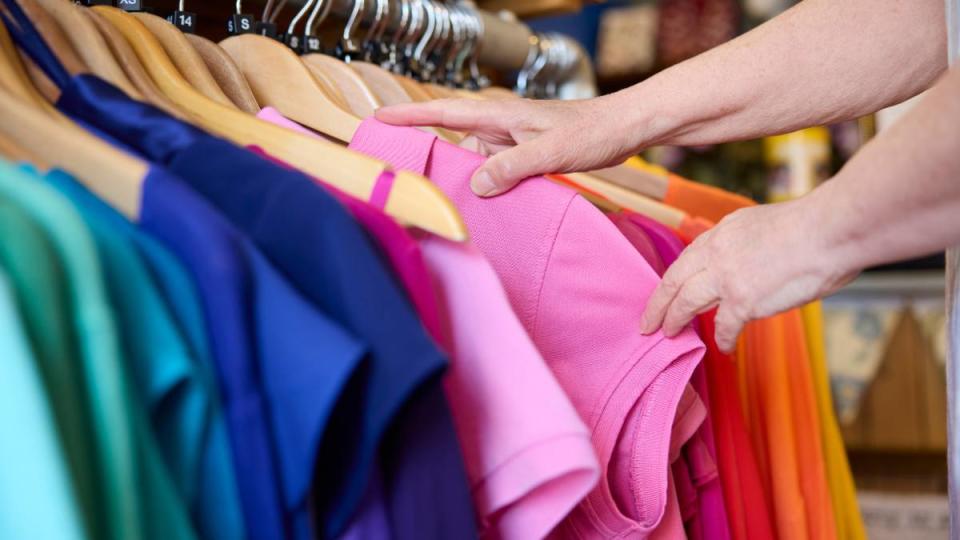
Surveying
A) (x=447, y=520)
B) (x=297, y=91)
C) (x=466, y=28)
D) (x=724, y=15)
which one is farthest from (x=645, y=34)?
(x=447, y=520)

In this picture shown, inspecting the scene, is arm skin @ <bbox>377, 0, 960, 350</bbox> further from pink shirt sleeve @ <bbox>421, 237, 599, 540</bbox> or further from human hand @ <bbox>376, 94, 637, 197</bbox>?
pink shirt sleeve @ <bbox>421, 237, 599, 540</bbox>

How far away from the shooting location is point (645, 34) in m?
2.93

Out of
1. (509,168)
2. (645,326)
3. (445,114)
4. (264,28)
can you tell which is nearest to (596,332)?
(645,326)

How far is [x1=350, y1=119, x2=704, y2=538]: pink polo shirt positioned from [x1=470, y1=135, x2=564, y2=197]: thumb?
0.04 ft

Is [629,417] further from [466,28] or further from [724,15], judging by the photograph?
[724,15]

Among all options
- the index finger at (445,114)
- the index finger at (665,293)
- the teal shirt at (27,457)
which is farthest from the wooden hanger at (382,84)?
the teal shirt at (27,457)

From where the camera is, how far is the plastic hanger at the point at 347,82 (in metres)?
0.91

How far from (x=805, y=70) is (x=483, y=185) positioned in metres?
0.38

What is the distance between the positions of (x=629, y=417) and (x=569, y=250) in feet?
0.43

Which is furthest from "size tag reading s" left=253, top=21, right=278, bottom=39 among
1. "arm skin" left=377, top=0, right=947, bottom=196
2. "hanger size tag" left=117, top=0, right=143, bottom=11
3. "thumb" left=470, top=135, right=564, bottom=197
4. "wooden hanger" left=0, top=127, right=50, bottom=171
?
"wooden hanger" left=0, top=127, right=50, bottom=171

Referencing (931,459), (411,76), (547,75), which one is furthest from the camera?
(931,459)

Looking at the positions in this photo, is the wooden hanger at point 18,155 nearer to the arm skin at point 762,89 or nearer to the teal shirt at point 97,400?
the teal shirt at point 97,400

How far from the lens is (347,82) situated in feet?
3.05

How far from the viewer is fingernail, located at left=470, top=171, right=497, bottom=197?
74 centimetres
